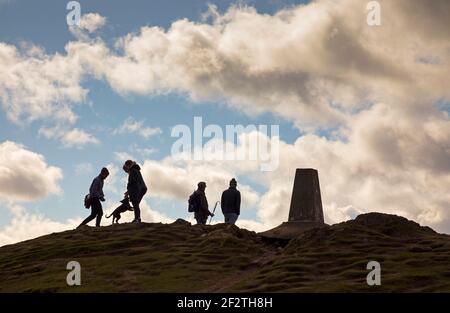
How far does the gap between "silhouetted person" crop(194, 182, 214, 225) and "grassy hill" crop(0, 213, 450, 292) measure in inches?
34.0

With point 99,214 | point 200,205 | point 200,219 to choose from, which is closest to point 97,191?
point 99,214

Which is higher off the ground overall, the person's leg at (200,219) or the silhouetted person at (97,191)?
the silhouetted person at (97,191)

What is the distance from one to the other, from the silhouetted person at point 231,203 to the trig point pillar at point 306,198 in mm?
2755

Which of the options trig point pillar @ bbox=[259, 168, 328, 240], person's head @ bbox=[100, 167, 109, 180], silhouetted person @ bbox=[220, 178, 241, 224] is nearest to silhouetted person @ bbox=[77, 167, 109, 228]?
person's head @ bbox=[100, 167, 109, 180]

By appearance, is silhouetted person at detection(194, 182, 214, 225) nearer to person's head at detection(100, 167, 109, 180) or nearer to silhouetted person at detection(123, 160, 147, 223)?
silhouetted person at detection(123, 160, 147, 223)

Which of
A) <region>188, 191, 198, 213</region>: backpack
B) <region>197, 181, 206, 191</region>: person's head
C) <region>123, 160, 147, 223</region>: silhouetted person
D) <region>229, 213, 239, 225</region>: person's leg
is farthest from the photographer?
<region>188, 191, 198, 213</region>: backpack

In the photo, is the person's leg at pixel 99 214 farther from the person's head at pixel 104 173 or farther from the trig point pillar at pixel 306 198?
the trig point pillar at pixel 306 198

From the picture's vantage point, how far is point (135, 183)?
29078mm

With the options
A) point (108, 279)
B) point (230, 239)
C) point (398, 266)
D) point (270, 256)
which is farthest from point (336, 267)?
point (108, 279)

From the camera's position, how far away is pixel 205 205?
31.6 m

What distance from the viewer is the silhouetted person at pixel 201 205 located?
31125 mm

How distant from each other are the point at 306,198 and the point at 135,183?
763 centimetres

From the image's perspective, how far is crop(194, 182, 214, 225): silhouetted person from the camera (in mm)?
31125

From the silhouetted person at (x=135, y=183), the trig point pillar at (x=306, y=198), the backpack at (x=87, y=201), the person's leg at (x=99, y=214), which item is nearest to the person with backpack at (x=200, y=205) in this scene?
the silhouetted person at (x=135, y=183)
